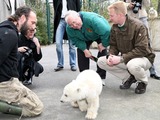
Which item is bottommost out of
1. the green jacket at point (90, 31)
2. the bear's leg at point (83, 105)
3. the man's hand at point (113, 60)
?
the bear's leg at point (83, 105)

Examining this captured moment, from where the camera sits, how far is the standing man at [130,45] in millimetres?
4086

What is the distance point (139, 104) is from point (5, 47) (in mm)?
1732

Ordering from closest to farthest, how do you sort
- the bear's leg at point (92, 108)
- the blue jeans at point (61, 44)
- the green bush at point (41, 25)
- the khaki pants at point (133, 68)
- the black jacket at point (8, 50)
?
the black jacket at point (8, 50) → the bear's leg at point (92, 108) → the khaki pants at point (133, 68) → the blue jeans at point (61, 44) → the green bush at point (41, 25)

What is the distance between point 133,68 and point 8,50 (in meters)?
1.65

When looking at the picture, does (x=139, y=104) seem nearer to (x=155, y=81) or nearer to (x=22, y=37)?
(x=155, y=81)

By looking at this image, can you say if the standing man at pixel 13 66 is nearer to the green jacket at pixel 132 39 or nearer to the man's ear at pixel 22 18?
the man's ear at pixel 22 18

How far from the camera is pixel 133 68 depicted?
13.3ft

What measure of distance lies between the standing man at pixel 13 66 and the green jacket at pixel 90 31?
115 centimetres

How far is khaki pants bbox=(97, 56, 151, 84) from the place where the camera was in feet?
13.3

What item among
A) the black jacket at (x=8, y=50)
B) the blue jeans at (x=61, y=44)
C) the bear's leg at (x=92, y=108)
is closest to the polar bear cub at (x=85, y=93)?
the bear's leg at (x=92, y=108)

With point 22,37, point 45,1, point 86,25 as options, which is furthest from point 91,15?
point 45,1

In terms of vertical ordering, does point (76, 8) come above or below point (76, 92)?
above

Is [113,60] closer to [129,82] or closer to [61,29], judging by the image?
[129,82]

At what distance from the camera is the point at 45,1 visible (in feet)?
37.5
